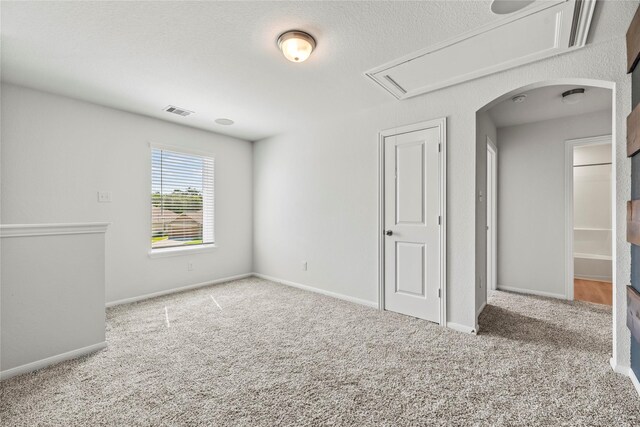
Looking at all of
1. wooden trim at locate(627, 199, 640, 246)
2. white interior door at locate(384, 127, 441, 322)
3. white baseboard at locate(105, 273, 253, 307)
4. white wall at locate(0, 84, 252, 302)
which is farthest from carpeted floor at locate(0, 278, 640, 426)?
wooden trim at locate(627, 199, 640, 246)

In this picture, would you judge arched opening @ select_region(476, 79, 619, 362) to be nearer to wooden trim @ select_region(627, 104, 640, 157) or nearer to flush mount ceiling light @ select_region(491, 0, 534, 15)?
wooden trim @ select_region(627, 104, 640, 157)

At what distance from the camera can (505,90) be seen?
2.48 metres

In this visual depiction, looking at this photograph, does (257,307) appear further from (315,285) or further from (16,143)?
(16,143)

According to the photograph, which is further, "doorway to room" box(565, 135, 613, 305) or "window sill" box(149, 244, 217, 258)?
"doorway to room" box(565, 135, 613, 305)

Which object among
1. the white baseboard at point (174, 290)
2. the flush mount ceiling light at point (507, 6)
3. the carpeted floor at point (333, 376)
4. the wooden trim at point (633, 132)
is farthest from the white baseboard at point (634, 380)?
the white baseboard at point (174, 290)

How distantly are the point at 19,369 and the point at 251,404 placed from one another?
5.63ft

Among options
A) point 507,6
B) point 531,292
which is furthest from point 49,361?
point 531,292

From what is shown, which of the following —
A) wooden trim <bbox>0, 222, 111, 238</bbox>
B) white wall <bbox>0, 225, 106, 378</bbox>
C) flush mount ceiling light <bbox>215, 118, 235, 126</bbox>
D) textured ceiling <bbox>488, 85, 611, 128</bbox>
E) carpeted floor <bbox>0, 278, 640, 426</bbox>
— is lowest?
carpeted floor <bbox>0, 278, 640, 426</bbox>

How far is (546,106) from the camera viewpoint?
338 centimetres

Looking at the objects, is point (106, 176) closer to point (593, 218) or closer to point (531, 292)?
point (531, 292)

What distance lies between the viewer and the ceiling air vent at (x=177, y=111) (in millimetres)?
3457

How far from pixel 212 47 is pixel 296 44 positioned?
68cm

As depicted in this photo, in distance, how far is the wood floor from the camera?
3.71m

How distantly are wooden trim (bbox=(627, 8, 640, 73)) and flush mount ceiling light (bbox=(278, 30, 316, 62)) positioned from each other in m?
1.98
